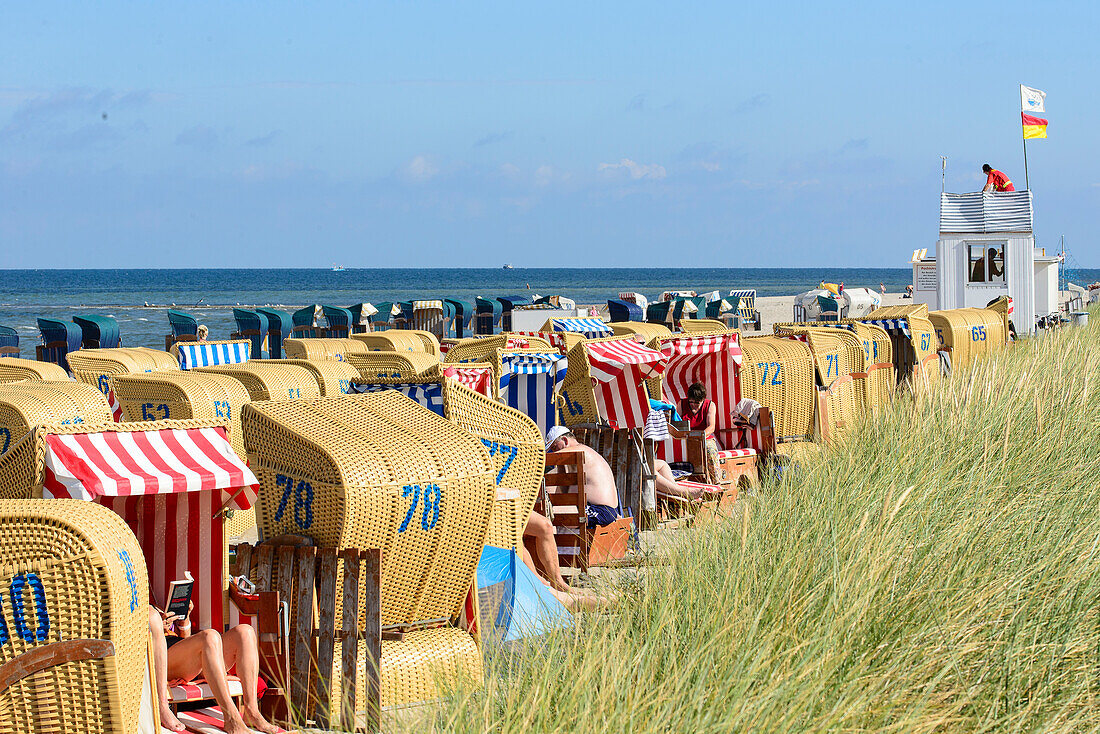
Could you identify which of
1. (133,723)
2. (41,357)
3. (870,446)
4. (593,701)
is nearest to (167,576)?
(133,723)

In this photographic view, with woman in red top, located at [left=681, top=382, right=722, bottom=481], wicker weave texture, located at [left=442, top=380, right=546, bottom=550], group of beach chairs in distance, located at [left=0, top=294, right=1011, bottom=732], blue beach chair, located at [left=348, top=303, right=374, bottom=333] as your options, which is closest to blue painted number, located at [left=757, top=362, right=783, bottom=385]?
woman in red top, located at [left=681, top=382, right=722, bottom=481]

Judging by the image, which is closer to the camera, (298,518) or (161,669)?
(161,669)

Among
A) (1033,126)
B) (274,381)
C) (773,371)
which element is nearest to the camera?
(274,381)

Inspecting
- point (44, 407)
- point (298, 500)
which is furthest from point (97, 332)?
point (298, 500)

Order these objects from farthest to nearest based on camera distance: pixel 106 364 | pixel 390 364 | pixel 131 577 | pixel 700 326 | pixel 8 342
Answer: pixel 8 342, pixel 700 326, pixel 390 364, pixel 106 364, pixel 131 577

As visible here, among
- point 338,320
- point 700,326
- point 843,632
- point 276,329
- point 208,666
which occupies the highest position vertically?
point 338,320

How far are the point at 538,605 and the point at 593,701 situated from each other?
2.20 m

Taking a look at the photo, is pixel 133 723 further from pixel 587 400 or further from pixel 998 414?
pixel 587 400

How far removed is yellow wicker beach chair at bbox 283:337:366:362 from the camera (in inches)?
519

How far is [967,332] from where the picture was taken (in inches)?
666

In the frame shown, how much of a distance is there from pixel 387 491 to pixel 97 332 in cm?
1765

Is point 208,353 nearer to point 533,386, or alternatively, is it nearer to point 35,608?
point 533,386

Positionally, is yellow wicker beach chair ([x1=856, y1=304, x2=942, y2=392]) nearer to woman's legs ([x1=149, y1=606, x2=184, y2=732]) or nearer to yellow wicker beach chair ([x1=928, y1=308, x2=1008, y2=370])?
yellow wicker beach chair ([x1=928, y1=308, x2=1008, y2=370])

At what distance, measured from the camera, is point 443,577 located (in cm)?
449
